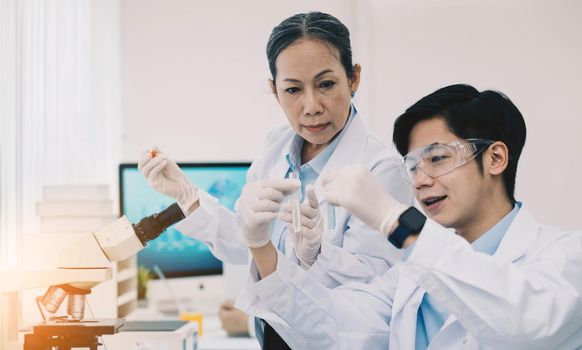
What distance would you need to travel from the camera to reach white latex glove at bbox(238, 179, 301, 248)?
1.36 meters

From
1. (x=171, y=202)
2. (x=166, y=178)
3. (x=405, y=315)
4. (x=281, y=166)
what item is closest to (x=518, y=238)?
(x=405, y=315)

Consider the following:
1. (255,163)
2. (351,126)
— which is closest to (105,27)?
(255,163)

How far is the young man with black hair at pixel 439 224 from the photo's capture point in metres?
1.23

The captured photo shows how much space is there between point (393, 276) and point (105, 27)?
8.85 feet

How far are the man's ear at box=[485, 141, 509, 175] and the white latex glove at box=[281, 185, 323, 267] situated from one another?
1.31 ft

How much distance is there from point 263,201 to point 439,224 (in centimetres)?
36

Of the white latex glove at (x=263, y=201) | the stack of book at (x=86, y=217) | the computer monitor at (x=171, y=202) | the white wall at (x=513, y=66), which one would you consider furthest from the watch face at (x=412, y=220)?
the white wall at (x=513, y=66)

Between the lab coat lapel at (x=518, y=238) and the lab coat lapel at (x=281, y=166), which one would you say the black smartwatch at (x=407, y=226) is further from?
the lab coat lapel at (x=281, y=166)

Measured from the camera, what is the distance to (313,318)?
1.49 m

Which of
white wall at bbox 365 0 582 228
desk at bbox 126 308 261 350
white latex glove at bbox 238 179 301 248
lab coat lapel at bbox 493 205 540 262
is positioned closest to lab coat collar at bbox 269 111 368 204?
white latex glove at bbox 238 179 301 248

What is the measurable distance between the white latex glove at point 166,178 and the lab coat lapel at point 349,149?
1.28ft

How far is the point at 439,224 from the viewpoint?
1.33 meters

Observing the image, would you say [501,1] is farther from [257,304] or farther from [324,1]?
[257,304]

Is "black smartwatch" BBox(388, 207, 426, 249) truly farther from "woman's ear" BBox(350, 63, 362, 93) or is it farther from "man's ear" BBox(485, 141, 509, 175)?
"woman's ear" BBox(350, 63, 362, 93)
